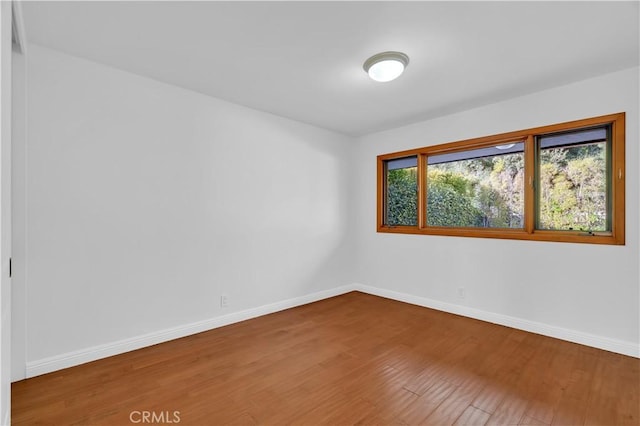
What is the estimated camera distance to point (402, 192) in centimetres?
456

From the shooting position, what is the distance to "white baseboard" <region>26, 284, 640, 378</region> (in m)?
2.41

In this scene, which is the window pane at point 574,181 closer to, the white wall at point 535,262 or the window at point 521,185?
the window at point 521,185

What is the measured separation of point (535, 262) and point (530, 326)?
0.67 m

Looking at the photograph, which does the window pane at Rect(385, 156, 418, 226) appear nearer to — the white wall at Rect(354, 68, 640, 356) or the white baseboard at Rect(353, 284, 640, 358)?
the white wall at Rect(354, 68, 640, 356)

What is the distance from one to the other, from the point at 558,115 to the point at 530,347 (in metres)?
2.29

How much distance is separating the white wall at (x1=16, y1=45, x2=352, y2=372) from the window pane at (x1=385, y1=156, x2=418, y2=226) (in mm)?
1517

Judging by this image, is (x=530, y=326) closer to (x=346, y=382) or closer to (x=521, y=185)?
(x=521, y=185)

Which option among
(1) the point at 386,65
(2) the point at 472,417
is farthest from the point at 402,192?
(2) the point at 472,417

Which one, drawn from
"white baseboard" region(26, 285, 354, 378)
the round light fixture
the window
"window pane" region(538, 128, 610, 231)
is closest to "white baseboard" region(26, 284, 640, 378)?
"white baseboard" region(26, 285, 354, 378)

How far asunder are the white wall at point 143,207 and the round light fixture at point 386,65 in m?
1.66

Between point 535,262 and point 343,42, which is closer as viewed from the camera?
point 343,42

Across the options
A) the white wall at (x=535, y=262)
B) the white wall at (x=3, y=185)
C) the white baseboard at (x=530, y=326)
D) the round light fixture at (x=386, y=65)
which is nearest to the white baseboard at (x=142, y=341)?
the white wall at (x=3, y=185)

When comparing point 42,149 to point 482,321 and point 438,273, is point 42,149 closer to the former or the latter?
point 438,273

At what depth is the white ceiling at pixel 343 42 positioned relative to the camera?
1.93 metres
